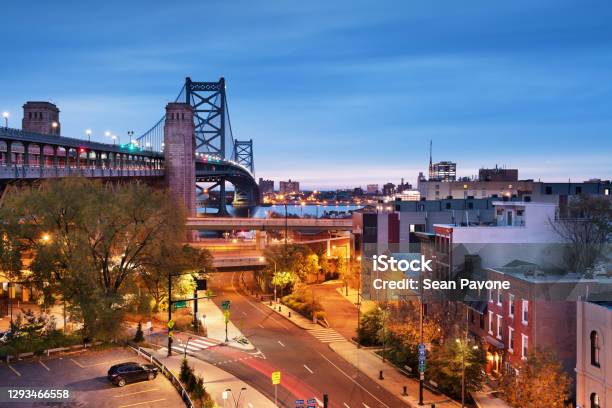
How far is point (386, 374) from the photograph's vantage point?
1613 inches

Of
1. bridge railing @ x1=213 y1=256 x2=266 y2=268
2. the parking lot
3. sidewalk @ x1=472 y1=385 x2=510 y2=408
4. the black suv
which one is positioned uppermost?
bridge railing @ x1=213 y1=256 x2=266 y2=268

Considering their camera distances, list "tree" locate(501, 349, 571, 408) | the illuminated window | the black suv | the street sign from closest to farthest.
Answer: "tree" locate(501, 349, 571, 408), the illuminated window, the black suv, the street sign

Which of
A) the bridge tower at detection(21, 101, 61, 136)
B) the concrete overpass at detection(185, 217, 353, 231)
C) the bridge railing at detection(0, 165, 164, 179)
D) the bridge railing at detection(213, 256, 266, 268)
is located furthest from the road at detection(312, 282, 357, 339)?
the bridge tower at detection(21, 101, 61, 136)

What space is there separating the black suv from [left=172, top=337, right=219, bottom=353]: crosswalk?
30.2 ft

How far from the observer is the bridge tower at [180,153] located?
105m

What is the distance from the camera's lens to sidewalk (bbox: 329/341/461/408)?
36375 millimetres

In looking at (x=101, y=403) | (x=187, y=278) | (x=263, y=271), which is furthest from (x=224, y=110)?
(x=101, y=403)

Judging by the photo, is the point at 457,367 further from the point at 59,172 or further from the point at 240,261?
the point at 59,172

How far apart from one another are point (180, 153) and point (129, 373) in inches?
3002

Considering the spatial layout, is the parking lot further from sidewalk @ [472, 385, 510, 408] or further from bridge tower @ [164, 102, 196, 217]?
bridge tower @ [164, 102, 196, 217]

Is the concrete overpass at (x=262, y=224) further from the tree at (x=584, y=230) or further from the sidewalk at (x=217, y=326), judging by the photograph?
the tree at (x=584, y=230)

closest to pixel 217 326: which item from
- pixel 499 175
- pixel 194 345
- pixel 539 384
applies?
pixel 194 345

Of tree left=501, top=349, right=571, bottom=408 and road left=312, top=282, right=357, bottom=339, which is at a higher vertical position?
tree left=501, top=349, right=571, bottom=408

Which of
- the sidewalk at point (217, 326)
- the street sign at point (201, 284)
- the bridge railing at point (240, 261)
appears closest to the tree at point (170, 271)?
the street sign at point (201, 284)
